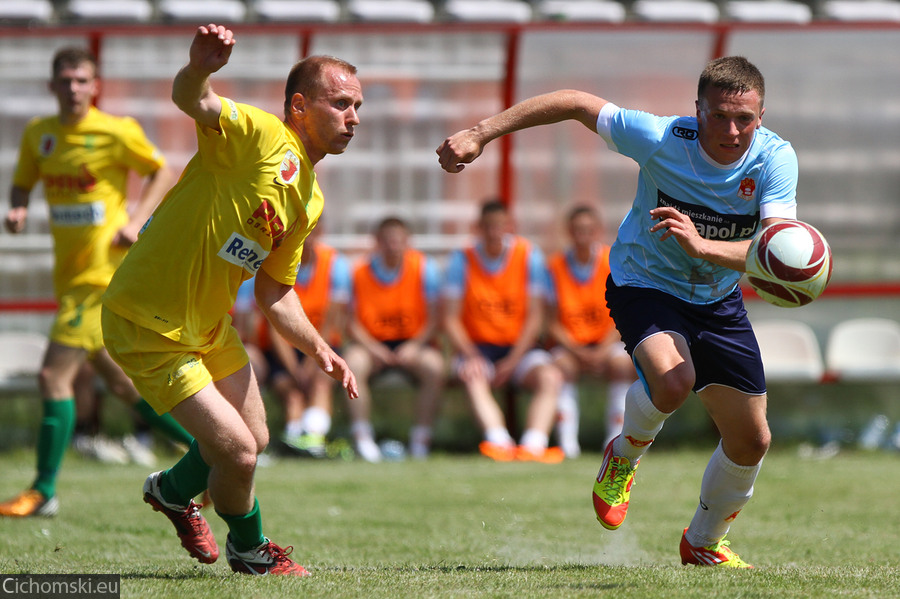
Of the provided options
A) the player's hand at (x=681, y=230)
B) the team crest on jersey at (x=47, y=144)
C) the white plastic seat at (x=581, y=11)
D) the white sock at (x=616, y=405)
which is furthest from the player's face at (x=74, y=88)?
the white plastic seat at (x=581, y=11)

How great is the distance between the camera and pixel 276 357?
1000 centimetres

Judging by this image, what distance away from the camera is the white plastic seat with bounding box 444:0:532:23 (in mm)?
10906

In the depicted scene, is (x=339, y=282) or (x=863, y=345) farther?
(x=863, y=345)

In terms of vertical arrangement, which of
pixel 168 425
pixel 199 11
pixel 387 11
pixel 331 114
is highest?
pixel 387 11

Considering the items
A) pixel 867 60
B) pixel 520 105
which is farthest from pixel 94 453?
pixel 867 60

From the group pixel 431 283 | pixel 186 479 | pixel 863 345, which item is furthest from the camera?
pixel 863 345

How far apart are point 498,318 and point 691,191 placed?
18.2ft

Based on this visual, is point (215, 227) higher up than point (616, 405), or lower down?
higher up

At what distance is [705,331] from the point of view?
4863 mm

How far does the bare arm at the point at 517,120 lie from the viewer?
4543 mm

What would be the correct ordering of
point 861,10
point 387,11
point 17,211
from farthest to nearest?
point 861,10 → point 387,11 → point 17,211

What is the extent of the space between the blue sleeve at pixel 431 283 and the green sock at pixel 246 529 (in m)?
5.62

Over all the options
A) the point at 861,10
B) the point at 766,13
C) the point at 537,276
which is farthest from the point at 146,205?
the point at 861,10

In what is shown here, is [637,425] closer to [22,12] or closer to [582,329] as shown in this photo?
[582,329]
